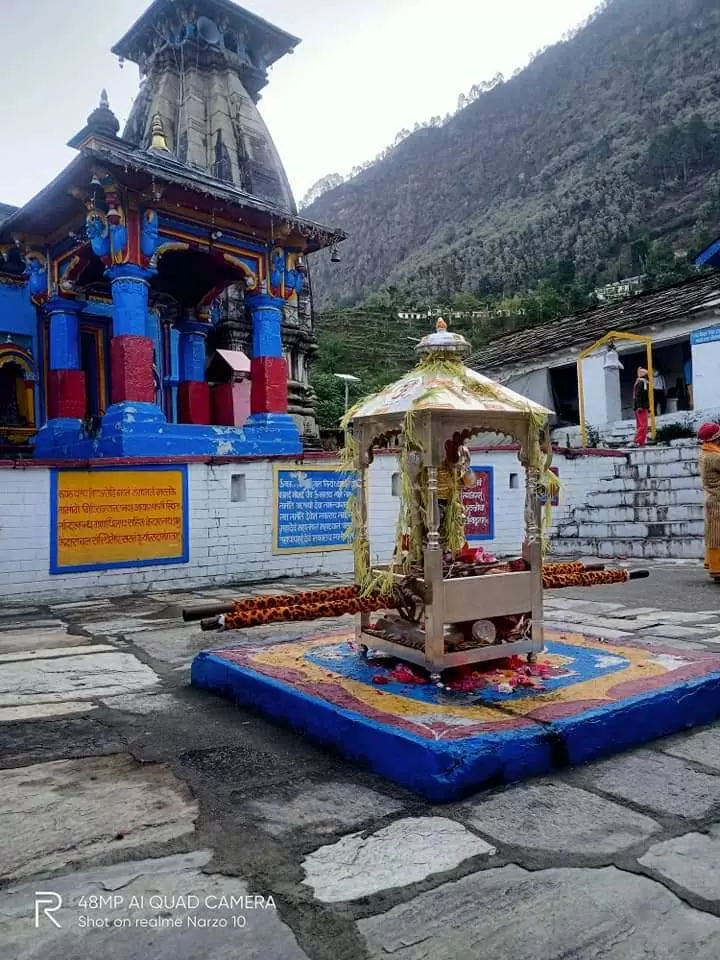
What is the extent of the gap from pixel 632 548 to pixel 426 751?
36.1ft

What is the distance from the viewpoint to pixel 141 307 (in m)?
11.7

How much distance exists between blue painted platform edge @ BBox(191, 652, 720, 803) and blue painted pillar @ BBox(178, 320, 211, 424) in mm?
13000

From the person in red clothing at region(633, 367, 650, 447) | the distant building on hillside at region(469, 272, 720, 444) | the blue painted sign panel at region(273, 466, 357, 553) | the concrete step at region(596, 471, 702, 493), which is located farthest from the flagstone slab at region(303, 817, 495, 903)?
the distant building on hillside at region(469, 272, 720, 444)

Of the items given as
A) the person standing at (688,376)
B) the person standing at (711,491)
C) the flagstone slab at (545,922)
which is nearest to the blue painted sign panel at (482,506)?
the person standing at (711,491)

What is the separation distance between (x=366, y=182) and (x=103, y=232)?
12881cm

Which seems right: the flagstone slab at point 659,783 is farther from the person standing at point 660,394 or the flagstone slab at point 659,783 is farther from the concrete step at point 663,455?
the person standing at point 660,394

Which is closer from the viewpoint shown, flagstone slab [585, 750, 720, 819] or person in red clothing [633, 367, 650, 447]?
flagstone slab [585, 750, 720, 819]

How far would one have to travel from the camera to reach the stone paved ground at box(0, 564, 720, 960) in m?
2.15

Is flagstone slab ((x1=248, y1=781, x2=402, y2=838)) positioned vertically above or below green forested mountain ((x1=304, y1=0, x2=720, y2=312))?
below

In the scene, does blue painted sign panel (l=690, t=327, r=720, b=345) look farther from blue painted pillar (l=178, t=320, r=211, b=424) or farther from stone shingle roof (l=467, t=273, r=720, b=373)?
blue painted pillar (l=178, t=320, r=211, b=424)

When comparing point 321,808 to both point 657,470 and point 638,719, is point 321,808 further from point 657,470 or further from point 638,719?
point 657,470

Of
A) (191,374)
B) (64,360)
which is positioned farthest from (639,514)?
(64,360)

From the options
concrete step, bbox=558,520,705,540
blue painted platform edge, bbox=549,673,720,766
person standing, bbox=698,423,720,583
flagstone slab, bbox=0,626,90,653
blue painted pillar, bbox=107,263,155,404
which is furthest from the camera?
concrete step, bbox=558,520,705,540

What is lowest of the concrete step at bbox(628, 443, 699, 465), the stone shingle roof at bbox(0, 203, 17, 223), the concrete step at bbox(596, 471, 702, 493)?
the concrete step at bbox(596, 471, 702, 493)
